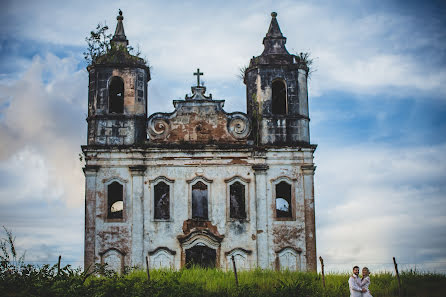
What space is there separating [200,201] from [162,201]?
1512 mm

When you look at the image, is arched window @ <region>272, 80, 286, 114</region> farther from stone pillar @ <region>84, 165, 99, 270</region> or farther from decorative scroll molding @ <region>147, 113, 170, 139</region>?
stone pillar @ <region>84, 165, 99, 270</region>

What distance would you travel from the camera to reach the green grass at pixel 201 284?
16406mm

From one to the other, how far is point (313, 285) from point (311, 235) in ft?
13.8

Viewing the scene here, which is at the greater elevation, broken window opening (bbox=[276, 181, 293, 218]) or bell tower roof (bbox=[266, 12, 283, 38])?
bell tower roof (bbox=[266, 12, 283, 38])

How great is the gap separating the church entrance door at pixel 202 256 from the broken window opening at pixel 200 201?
1215 mm

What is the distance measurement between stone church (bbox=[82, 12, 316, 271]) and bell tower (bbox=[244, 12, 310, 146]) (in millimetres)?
42

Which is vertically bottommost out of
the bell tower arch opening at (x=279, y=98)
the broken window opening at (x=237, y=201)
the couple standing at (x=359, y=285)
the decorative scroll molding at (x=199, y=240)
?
the couple standing at (x=359, y=285)

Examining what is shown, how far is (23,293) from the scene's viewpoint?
1521 cm

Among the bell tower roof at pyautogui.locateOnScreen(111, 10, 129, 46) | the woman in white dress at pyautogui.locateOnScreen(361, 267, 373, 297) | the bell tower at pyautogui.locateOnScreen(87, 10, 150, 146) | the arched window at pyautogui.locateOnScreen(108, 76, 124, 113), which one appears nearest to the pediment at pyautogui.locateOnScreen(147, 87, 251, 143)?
the bell tower at pyautogui.locateOnScreen(87, 10, 150, 146)

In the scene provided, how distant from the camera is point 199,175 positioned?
23672mm

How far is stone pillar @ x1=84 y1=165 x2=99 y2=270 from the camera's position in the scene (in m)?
22.9

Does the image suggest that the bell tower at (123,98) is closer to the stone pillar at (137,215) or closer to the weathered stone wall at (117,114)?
the weathered stone wall at (117,114)

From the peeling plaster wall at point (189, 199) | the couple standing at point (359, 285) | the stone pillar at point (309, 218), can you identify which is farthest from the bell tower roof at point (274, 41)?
the couple standing at point (359, 285)

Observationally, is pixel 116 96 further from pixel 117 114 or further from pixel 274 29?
pixel 274 29
